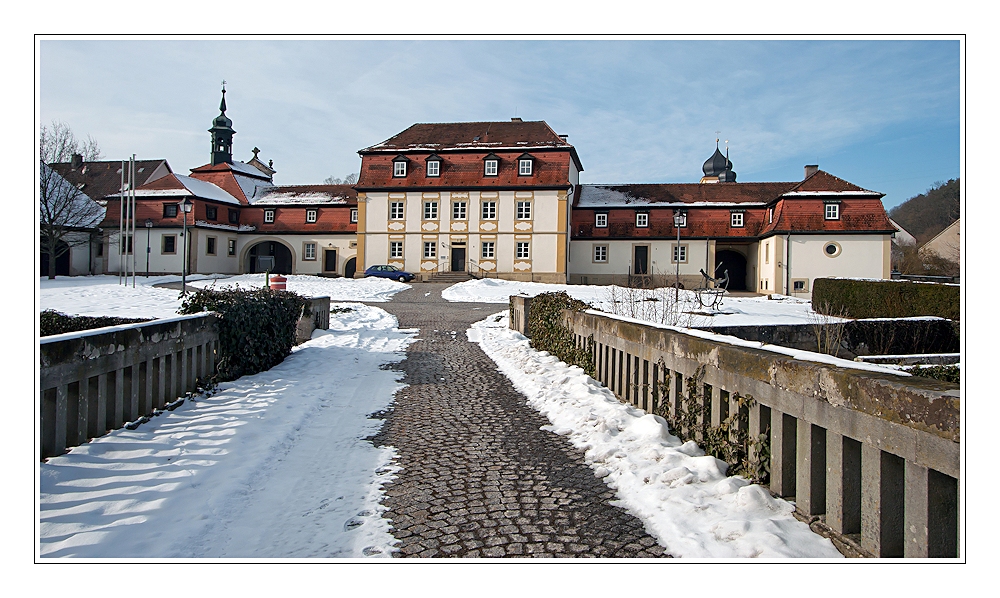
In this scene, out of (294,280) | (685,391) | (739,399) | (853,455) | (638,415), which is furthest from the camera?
(294,280)

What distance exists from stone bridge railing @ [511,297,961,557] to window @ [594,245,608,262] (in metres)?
39.7

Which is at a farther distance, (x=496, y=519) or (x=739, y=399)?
(x=739, y=399)

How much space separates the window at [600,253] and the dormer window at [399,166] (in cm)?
1395

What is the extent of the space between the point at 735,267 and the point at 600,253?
33.7 ft

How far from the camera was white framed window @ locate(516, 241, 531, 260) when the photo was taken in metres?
42.3

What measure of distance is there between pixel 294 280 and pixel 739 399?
114ft

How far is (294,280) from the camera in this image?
119 feet

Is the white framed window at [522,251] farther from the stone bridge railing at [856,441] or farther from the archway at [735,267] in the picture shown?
the stone bridge railing at [856,441]

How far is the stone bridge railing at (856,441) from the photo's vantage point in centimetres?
271

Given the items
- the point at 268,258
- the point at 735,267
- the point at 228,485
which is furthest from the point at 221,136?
the point at 228,485

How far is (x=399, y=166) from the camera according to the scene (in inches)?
1725

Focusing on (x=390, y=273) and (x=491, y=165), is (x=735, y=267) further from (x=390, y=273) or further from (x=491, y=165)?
(x=390, y=273)

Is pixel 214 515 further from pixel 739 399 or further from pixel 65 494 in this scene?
pixel 739 399

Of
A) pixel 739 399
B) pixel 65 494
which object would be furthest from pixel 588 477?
pixel 65 494
